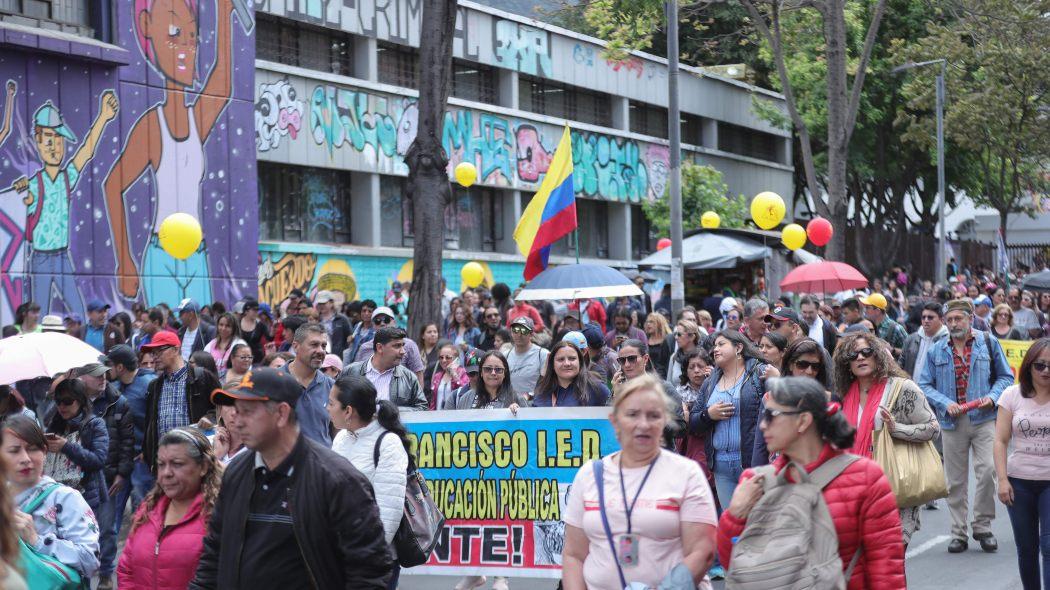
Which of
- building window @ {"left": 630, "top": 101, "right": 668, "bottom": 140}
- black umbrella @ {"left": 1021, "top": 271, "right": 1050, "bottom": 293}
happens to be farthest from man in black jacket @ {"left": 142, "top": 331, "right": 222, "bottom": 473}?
building window @ {"left": 630, "top": 101, "right": 668, "bottom": 140}

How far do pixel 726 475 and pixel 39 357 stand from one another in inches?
186

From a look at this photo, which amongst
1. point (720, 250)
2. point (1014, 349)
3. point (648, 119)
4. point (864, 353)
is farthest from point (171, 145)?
point (648, 119)

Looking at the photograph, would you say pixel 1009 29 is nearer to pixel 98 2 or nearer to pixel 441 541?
pixel 98 2

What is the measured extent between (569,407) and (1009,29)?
24.5m

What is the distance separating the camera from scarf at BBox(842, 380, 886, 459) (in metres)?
7.64

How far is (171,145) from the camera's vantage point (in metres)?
22.0

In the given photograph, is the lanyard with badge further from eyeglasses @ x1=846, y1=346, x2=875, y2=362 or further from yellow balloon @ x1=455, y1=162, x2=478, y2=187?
yellow balloon @ x1=455, y1=162, x2=478, y2=187

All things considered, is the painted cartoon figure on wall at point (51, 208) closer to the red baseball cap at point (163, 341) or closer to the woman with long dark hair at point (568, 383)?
the red baseball cap at point (163, 341)

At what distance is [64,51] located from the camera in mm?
19641

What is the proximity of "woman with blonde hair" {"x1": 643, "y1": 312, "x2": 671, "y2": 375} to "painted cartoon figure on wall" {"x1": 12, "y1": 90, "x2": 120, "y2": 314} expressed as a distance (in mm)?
9543

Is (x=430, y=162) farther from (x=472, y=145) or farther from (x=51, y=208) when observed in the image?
(x=472, y=145)

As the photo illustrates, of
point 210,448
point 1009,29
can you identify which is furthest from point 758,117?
point 210,448

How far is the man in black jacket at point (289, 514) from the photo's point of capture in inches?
188

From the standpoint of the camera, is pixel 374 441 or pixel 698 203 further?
pixel 698 203
